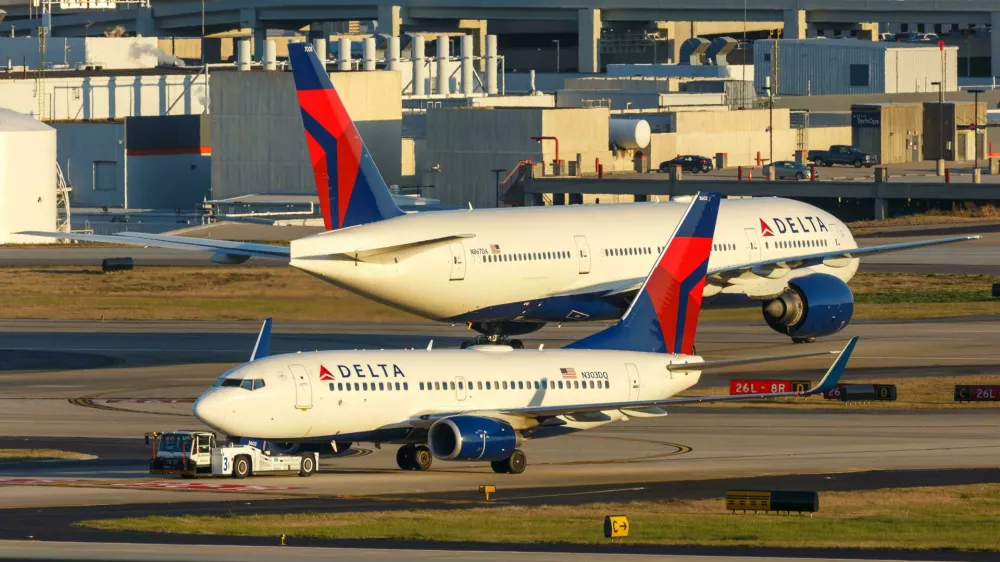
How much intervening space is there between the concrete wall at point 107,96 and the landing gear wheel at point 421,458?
128255 millimetres

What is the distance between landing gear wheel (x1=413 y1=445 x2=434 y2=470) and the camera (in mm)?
50812

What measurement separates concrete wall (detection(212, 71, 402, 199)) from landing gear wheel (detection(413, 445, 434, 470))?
327 ft

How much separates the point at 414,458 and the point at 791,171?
10745 cm

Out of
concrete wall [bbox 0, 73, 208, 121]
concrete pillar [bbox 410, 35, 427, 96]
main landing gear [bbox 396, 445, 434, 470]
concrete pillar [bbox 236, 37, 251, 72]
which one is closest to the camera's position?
main landing gear [bbox 396, 445, 434, 470]

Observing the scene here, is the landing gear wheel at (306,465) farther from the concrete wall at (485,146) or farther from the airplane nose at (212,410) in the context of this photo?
the concrete wall at (485,146)

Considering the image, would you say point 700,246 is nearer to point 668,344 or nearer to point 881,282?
point 668,344

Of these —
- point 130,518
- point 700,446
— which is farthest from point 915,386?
point 130,518

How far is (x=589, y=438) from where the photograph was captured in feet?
193

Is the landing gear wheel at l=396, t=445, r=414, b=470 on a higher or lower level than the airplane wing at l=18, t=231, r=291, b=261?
lower

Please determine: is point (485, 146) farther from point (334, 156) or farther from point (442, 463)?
point (442, 463)

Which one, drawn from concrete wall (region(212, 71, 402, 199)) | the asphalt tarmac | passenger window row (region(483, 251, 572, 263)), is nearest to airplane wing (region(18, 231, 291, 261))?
the asphalt tarmac

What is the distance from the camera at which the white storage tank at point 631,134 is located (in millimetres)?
158625

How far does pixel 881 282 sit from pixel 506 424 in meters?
60.2

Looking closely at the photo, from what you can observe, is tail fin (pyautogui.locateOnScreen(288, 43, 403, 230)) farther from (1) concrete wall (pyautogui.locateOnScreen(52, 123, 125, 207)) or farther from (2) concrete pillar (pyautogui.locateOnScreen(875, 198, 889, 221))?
(1) concrete wall (pyautogui.locateOnScreen(52, 123, 125, 207))
